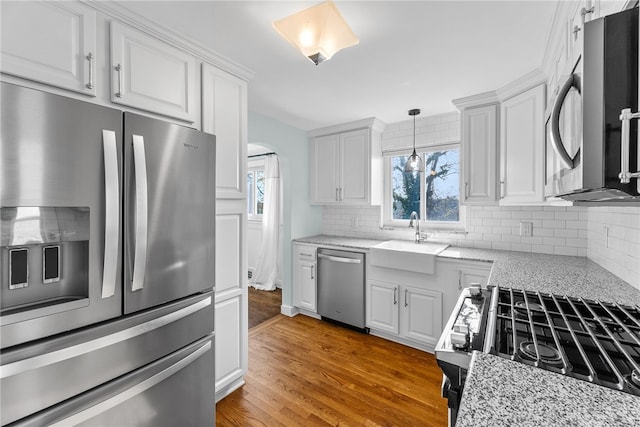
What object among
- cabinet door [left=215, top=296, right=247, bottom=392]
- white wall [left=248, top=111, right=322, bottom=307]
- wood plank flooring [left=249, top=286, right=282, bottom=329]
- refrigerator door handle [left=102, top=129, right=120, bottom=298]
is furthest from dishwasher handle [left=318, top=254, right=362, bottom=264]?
refrigerator door handle [left=102, top=129, right=120, bottom=298]

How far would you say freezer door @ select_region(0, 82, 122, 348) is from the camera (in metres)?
0.95

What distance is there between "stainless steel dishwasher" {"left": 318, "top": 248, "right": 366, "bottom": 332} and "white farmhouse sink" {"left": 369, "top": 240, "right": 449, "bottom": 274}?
23 centimetres

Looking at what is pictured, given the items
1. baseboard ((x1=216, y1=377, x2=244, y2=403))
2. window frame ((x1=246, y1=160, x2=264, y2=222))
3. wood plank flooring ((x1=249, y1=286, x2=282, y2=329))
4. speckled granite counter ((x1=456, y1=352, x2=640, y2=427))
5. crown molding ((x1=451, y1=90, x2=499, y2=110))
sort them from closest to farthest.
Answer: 1. speckled granite counter ((x1=456, y1=352, x2=640, y2=427))
2. baseboard ((x1=216, y1=377, x2=244, y2=403))
3. crown molding ((x1=451, y1=90, x2=499, y2=110))
4. wood plank flooring ((x1=249, y1=286, x2=282, y2=329))
5. window frame ((x1=246, y1=160, x2=264, y2=222))

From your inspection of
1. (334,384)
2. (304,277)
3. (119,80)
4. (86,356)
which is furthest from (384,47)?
(304,277)

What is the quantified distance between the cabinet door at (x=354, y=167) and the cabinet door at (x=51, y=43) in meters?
2.55

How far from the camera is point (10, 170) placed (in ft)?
3.05

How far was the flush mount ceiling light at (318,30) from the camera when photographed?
139 cm

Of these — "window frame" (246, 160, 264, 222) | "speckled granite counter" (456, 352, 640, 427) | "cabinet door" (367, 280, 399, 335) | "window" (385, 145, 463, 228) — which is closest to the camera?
"speckled granite counter" (456, 352, 640, 427)

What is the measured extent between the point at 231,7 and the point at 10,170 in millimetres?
1205

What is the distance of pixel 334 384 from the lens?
2172mm

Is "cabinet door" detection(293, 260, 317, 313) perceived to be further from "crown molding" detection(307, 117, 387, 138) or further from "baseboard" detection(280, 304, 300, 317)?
"crown molding" detection(307, 117, 387, 138)

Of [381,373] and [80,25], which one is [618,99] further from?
[381,373]

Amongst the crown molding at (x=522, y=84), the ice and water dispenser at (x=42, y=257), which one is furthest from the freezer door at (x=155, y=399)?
the crown molding at (x=522, y=84)

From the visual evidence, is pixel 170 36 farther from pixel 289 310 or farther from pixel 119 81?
pixel 289 310
